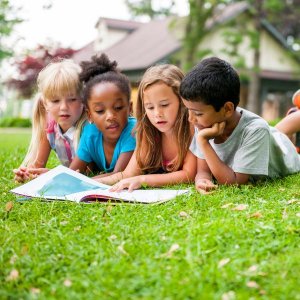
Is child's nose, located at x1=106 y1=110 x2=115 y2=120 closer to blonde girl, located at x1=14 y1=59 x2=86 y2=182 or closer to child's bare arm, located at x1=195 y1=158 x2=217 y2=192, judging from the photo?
blonde girl, located at x1=14 y1=59 x2=86 y2=182

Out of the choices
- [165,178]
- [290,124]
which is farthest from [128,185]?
[290,124]

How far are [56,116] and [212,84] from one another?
5.96 feet

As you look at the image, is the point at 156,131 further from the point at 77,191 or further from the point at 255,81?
the point at 255,81

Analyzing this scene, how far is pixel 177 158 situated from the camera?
415 centimetres

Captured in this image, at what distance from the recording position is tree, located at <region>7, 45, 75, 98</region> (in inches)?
936

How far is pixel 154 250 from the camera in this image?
2305 millimetres

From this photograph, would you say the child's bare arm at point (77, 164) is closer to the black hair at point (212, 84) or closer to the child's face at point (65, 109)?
the child's face at point (65, 109)

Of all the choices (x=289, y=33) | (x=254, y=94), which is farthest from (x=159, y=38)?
(x=289, y=33)

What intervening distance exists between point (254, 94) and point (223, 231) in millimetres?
18702

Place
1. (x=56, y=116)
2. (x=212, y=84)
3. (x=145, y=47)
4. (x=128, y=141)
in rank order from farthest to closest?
(x=145, y=47)
(x=56, y=116)
(x=128, y=141)
(x=212, y=84)

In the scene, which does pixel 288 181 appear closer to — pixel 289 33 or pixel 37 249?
pixel 37 249

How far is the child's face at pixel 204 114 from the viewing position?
11.7ft

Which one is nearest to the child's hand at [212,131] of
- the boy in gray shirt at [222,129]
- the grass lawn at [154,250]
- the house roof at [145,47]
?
the boy in gray shirt at [222,129]

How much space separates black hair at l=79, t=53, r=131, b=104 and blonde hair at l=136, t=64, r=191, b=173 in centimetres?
32
